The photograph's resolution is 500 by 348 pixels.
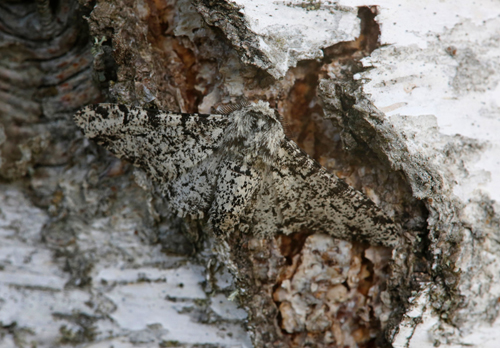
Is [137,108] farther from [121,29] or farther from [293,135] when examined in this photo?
[293,135]

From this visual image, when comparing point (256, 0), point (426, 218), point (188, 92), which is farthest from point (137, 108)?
point (426, 218)

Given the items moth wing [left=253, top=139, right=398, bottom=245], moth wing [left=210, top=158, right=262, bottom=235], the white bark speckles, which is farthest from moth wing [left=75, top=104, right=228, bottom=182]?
the white bark speckles

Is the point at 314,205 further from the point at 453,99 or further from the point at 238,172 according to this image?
the point at 453,99

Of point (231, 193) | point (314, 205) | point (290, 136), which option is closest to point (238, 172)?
point (231, 193)

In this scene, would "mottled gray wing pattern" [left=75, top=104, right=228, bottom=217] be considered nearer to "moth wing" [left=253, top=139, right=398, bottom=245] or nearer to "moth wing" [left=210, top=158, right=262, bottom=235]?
"moth wing" [left=210, top=158, right=262, bottom=235]

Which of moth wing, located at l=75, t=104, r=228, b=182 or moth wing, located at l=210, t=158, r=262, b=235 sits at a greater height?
moth wing, located at l=75, t=104, r=228, b=182

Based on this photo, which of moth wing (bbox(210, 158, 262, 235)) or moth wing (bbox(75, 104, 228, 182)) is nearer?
moth wing (bbox(210, 158, 262, 235))

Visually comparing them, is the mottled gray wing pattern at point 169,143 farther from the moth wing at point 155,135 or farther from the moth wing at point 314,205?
the moth wing at point 314,205
